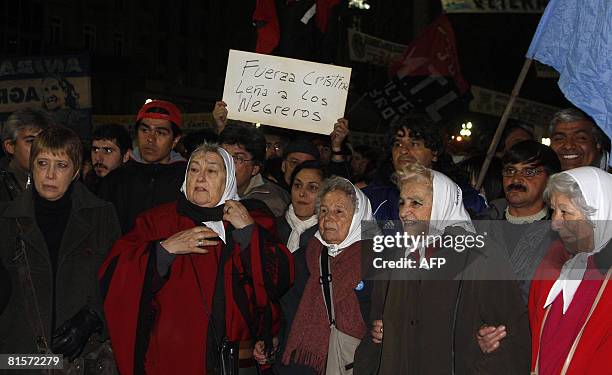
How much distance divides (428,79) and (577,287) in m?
7.62

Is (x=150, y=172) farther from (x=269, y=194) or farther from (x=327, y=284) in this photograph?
(x=327, y=284)

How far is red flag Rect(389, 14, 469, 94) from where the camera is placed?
11.4 metres

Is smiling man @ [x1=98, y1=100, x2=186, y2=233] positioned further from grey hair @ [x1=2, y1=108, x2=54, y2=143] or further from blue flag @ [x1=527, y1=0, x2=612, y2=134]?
blue flag @ [x1=527, y1=0, x2=612, y2=134]

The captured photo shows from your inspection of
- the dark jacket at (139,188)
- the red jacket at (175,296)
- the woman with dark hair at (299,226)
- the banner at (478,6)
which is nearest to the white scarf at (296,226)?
the woman with dark hair at (299,226)

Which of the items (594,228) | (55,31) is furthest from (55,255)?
(55,31)

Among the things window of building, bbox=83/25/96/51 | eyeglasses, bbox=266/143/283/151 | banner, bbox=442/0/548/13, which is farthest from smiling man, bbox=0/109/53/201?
window of building, bbox=83/25/96/51

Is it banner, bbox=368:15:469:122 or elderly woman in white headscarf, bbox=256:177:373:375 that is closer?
elderly woman in white headscarf, bbox=256:177:373:375

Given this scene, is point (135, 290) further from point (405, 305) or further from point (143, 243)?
point (405, 305)

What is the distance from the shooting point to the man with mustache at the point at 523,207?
201 inches

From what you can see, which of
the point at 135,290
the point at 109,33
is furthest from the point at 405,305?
the point at 109,33

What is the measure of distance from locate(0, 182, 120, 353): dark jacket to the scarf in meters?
1.16

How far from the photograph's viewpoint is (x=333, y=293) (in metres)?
5.23

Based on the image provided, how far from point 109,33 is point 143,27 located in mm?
1922

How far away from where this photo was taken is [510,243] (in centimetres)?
529
